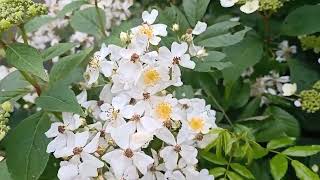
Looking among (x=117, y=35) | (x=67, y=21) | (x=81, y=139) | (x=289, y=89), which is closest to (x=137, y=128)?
(x=81, y=139)

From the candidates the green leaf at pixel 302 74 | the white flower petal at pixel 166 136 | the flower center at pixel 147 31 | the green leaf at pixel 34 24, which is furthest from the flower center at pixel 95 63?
the green leaf at pixel 302 74

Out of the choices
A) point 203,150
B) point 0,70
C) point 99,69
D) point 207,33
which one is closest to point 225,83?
point 207,33

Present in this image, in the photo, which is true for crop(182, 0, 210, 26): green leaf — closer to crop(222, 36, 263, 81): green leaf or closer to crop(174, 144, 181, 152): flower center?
crop(222, 36, 263, 81): green leaf

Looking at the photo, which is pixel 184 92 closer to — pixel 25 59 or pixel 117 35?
pixel 117 35

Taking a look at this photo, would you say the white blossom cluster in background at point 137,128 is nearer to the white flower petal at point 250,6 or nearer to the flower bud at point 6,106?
the flower bud at point 6,106

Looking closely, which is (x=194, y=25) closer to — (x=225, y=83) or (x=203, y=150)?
(x=225, y=83)
